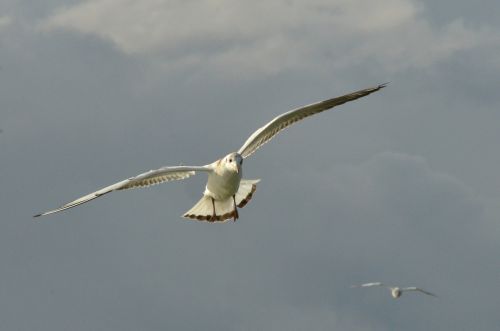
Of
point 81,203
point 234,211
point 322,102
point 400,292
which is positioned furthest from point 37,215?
point 400,292

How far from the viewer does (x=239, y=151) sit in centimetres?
4241

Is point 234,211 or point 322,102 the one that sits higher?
point 322,102

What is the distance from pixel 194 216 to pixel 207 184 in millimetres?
1441

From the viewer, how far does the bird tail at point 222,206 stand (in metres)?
42.8

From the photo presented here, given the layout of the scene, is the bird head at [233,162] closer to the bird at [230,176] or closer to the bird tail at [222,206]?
the bird at [230,176]

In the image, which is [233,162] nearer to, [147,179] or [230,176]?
[230,176]

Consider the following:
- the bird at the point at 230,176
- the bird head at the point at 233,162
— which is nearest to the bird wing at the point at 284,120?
the bird at the point at 230,176

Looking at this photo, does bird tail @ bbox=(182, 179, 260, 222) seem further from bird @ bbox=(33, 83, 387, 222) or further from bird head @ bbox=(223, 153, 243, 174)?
bird head @ bbox=(223, 153, 243, 174)

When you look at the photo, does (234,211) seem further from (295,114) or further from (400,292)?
(400,292)

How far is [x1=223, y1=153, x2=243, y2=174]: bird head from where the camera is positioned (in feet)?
132

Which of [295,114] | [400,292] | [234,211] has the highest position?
[295,114]

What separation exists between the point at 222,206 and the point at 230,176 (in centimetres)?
248

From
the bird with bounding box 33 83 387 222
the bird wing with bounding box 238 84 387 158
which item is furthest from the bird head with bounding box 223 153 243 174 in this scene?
the bird wing with bounding box 238 84 387 158

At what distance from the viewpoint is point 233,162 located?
40219mm
